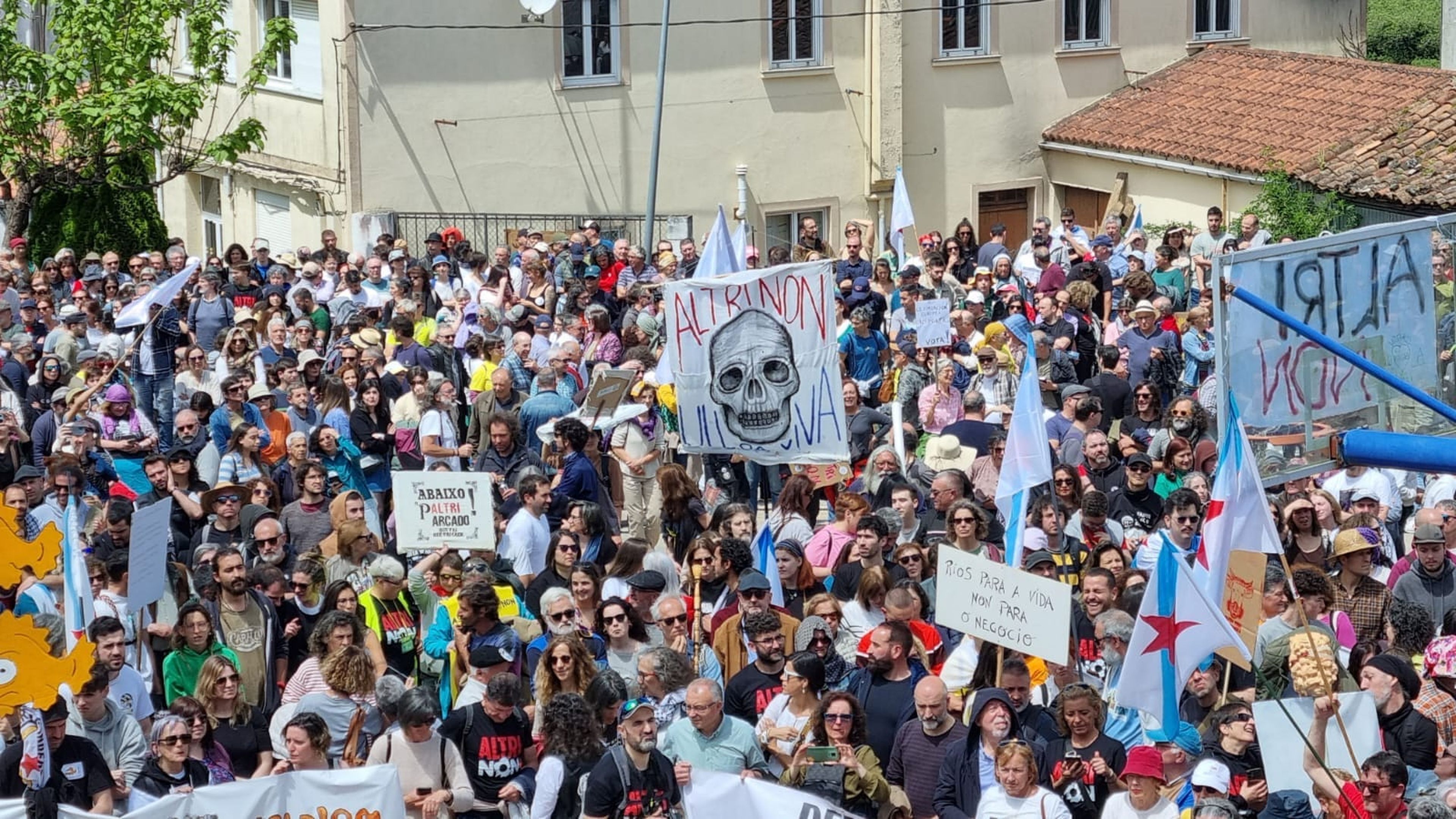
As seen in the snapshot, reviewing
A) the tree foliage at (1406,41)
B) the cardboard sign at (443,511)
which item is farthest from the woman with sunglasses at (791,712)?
the tree foliage at (1406,41)

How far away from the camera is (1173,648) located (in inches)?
369

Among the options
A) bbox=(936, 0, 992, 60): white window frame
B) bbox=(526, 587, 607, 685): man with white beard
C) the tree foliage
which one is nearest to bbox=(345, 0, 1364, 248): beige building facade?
bbox=(936, 0, 992, 60): white window frame

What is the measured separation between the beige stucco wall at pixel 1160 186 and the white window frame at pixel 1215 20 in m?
3.05

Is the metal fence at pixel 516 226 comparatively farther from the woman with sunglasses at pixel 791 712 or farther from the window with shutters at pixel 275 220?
the woman with sunglasses at pixel 791 712

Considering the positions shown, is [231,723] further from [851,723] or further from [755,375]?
[755,375]

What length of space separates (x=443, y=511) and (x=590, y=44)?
1760 cm

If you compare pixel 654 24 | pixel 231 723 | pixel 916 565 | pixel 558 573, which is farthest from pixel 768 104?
pixel 231 723

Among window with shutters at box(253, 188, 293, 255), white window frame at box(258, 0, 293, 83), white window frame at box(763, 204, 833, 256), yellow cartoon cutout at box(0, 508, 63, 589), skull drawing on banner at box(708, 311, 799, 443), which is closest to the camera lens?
→ yellow cartoon cutout at box(0, 508, 63, 589)

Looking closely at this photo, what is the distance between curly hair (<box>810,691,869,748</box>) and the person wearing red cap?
3.74ft

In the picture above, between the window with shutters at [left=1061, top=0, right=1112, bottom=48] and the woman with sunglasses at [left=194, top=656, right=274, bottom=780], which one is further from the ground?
the window with shutters at [left=1061, top=0, right=1112, bottom=48]

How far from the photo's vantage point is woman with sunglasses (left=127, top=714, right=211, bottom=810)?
29.8 ft

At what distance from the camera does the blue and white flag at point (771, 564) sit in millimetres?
11648

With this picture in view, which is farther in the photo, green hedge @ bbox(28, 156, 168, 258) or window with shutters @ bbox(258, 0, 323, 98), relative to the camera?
green hedge @ bbox(28, 156, 168, 258)

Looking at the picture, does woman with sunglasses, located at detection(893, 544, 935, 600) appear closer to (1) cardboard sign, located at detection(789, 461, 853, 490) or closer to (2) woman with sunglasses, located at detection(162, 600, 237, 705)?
(1) cardboard sign, located at detection(789, 461, 853, 490)
